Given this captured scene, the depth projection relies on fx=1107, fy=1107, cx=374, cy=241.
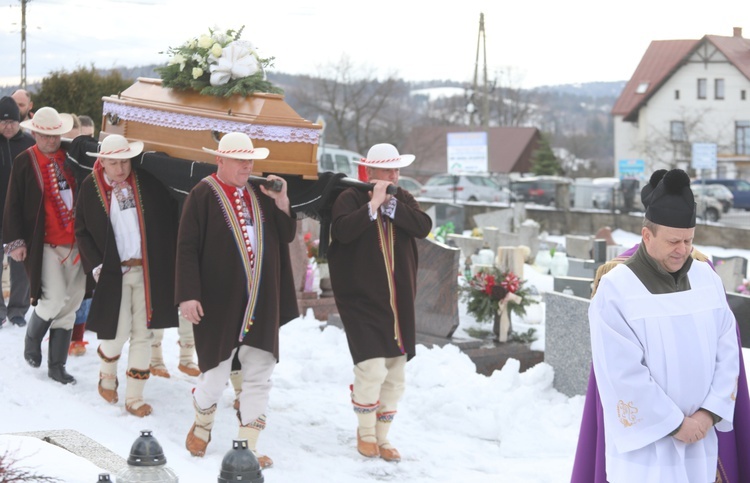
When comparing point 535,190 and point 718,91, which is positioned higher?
point 718,91

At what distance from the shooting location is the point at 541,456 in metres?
7.35

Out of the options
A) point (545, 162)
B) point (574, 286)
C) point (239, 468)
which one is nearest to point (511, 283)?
point (574, 286)

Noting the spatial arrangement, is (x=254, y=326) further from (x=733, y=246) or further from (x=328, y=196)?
(x=733, y=246)

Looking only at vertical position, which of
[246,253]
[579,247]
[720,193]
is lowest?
[579,247]

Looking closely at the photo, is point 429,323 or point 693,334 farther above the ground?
point 693,334

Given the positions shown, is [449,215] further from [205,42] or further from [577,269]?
[205,42]

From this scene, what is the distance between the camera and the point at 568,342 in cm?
873

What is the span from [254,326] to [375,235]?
1.02 meters

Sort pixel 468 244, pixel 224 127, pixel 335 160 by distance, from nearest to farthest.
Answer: pixel 224 127, pixel 468 244, pixel 335 160

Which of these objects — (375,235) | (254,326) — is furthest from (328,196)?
(254,326)

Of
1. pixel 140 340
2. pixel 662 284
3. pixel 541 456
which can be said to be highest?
pixel 662 284

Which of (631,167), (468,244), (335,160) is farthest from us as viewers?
(335,160)

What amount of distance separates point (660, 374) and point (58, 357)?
4662mm

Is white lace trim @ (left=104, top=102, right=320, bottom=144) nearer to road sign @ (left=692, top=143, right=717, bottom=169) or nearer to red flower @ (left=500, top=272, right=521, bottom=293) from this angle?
red flower @ (left=500, top=272, right=521, bottom=293)
